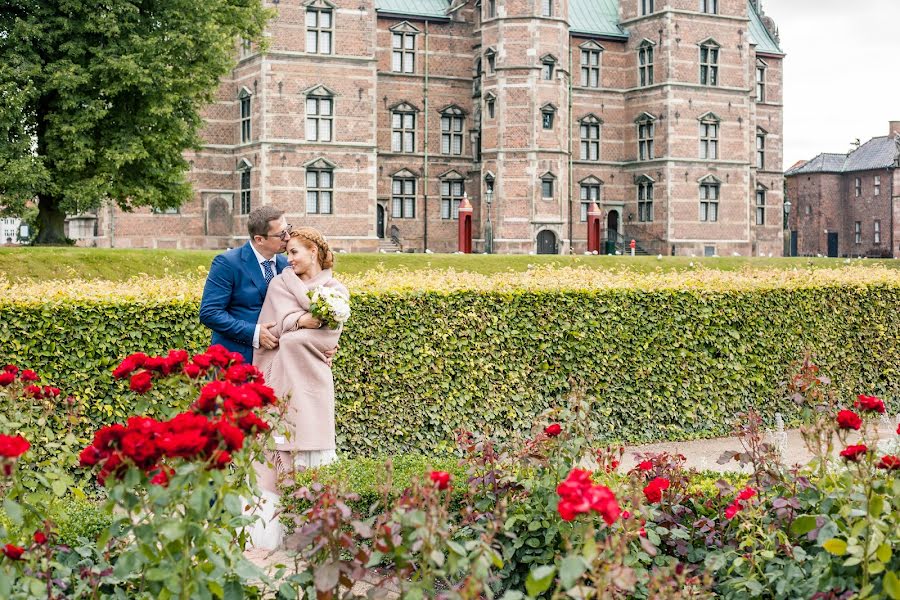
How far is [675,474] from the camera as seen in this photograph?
599 cm

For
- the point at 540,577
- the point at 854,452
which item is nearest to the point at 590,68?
the point at 854,452

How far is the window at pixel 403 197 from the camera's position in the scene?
1634 inches

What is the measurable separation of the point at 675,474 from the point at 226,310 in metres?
3.27

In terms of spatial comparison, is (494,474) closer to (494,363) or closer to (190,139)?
(494,363)

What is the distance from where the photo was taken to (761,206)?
163ft

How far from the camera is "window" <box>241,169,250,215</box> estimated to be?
118 feet

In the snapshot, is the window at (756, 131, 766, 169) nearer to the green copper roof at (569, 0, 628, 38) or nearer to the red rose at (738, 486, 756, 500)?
the green copper roof at (569, 0, 628, 38)

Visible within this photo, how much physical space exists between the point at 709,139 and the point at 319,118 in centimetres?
1750

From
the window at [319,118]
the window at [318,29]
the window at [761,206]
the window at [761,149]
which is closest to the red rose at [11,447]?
the window at [319,118]

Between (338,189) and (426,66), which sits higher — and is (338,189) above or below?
below

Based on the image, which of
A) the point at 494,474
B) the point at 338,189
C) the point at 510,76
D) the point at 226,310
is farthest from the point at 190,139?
the point at 494,474

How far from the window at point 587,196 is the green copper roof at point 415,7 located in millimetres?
9614

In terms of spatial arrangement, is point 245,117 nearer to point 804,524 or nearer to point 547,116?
point 547,116

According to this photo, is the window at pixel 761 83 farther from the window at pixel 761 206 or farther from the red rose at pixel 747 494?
the red rose at pixel 747 494
